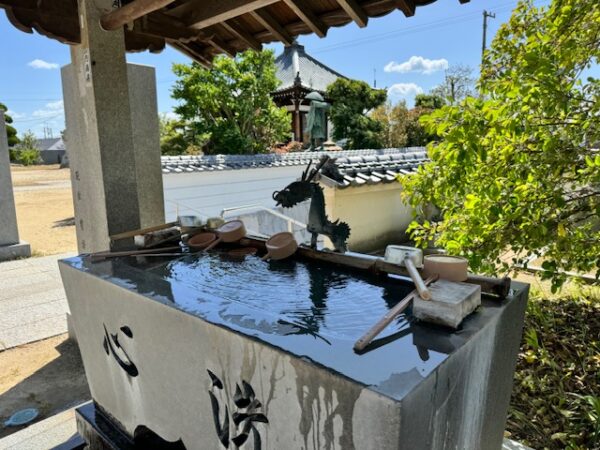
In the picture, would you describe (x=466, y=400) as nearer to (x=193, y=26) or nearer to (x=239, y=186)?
(x=193, y=26)

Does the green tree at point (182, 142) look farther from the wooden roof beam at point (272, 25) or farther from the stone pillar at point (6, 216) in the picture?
the wooden roof beam at point (272, 25)

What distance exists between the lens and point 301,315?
1.73 m

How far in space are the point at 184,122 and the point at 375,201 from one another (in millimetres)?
11196

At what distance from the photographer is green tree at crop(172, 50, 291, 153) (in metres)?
15.2

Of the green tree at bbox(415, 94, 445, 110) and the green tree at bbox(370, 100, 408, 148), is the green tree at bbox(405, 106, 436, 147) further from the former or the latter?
the green tree at bbox(415, 94, 445, 110)

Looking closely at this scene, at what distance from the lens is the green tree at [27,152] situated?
38688mm

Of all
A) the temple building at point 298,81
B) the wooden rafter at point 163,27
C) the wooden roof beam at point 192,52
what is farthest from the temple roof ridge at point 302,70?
the wooden rafter at point 163,27

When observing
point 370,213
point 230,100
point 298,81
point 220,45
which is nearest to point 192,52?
point 220,45

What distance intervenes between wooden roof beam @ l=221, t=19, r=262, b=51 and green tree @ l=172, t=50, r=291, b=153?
11622 millimetres

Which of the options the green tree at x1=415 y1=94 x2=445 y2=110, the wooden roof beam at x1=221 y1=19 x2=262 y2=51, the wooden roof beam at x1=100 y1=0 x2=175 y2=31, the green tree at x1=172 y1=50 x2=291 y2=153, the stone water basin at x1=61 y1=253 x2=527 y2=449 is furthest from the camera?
the green tree at x1=415 y1=94 x2=445 y2=110

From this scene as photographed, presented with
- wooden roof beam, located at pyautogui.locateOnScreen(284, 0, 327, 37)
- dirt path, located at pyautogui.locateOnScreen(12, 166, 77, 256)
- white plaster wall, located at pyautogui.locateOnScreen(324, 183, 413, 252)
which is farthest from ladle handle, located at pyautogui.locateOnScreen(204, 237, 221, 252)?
dirt path, located at pyautogui.locateOnScreen(12, 166, 77, 256)

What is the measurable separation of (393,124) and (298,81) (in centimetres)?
601

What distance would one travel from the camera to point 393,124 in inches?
908

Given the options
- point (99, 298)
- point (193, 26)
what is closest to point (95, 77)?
point (193, 26)
